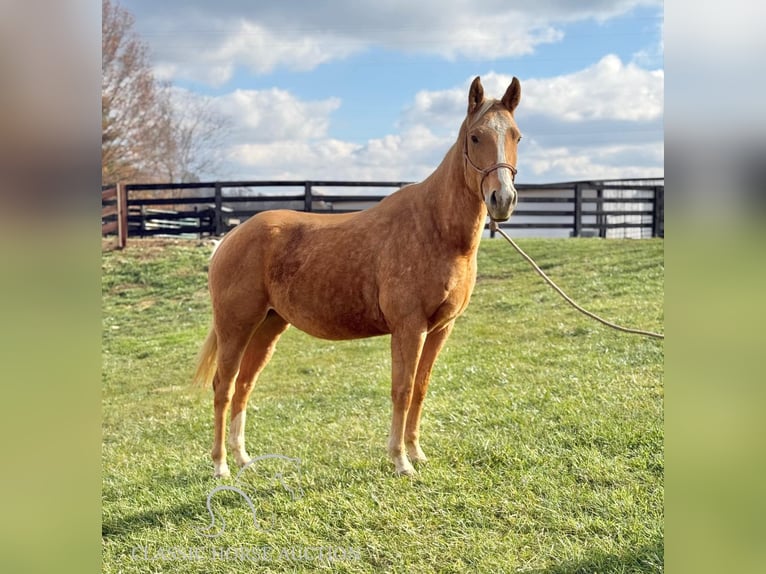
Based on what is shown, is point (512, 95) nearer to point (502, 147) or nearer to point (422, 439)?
point (502, 147)

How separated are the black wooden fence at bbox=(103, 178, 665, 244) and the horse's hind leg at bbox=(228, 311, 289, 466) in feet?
2.42

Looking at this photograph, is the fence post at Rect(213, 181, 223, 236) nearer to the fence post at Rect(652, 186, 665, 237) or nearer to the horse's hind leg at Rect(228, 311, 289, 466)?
the horse's hind leg at Rect(228, 311, 289, 466)

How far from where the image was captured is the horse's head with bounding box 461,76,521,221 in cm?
239

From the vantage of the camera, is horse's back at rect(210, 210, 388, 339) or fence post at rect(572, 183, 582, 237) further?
fence post at rect(572, 183, 582, 237)

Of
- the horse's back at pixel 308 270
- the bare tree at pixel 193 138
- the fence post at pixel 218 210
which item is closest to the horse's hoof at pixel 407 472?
the horse's back at pixel 308 270

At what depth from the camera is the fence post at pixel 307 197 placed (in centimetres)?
357

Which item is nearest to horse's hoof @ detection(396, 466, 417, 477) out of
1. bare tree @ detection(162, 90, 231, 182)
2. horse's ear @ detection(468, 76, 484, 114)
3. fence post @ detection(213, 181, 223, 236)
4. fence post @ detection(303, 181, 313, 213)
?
fence post @ detection(303, 181, 313, 213)

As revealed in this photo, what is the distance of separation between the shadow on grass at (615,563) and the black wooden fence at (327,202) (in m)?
1.85

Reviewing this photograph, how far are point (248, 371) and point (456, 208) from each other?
4.99 feet

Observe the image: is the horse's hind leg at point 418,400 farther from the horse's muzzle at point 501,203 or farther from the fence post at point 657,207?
the fence post at point 657,207

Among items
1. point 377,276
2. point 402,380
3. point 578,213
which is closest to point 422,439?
point 402,380
